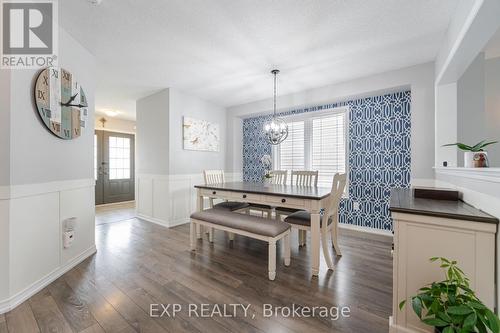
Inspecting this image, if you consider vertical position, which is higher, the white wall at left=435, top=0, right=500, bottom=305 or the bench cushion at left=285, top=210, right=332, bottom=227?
the white wall at left=435, top=0, right=500, bottom=305

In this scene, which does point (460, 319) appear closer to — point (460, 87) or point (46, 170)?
point (460, 87)

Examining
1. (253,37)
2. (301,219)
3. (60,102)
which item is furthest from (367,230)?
(60,102)

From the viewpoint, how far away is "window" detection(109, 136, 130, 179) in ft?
19.2

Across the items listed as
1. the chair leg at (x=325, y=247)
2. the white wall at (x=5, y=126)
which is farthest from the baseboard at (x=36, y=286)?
the chair leg at (x=325, y=247)

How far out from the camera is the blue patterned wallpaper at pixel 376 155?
321 centimetres

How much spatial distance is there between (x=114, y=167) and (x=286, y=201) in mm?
5627

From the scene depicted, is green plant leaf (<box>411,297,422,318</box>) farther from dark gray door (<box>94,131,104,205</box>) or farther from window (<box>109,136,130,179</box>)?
window (<box>109,136,130,179</box>)

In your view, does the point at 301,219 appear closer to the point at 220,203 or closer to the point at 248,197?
the point at 248,197

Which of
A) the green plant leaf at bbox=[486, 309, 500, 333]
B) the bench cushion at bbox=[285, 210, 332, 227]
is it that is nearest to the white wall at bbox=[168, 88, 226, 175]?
the bench cushion at bbox=[285, 210, 332, 227]

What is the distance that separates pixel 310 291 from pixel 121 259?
215 centimetres

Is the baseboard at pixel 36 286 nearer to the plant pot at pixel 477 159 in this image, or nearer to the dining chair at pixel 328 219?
the dining chair at pixel 328 219

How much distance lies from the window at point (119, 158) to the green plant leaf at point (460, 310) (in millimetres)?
6891

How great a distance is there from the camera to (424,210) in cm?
124

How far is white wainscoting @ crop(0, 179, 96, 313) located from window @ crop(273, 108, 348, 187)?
3594mm
